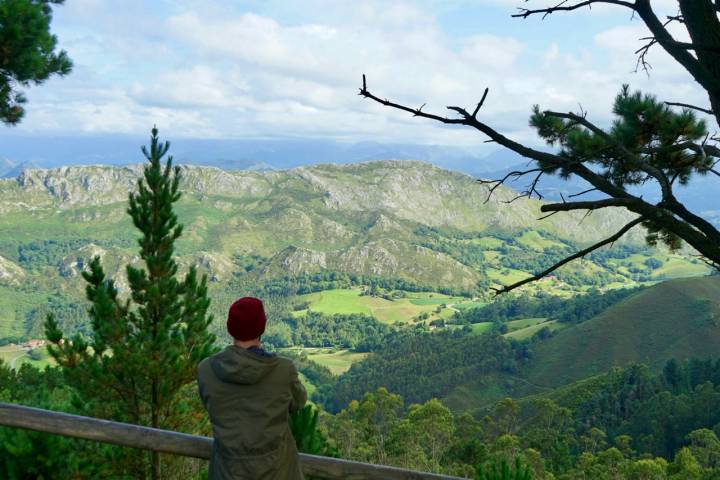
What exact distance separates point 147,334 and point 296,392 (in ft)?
37.4

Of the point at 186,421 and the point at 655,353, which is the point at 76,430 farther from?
the point at 655,353

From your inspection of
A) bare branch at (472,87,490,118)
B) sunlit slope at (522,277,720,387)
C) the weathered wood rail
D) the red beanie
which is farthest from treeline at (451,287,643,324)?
the red beanie

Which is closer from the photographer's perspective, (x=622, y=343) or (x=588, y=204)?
(x=588, y=204)

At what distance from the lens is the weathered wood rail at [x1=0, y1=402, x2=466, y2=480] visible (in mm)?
3867

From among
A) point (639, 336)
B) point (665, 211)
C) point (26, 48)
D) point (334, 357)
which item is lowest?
point (334, 357)

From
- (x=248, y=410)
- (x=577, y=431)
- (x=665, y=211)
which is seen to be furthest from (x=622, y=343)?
(x=248, y=410)

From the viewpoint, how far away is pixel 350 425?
5669 cm

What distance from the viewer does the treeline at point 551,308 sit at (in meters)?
145

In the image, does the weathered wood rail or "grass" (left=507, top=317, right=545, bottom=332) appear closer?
the weathered wood rail

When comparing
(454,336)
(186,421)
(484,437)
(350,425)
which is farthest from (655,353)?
(186,421)

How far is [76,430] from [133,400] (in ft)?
33.3

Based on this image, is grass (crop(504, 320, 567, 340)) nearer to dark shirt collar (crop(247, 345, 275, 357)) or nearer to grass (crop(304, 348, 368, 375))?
grass (crop(304, 348, 368, 375))

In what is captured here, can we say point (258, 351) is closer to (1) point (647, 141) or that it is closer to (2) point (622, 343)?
(1) point (647, 141)

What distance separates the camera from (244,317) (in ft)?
10.6
